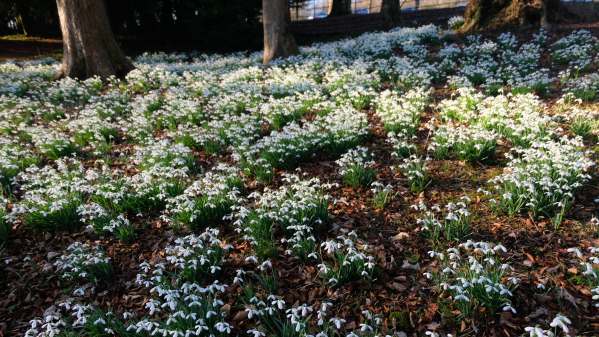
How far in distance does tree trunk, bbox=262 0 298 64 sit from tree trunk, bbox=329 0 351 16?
17.8m

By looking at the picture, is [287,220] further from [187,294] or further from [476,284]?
[476,284]

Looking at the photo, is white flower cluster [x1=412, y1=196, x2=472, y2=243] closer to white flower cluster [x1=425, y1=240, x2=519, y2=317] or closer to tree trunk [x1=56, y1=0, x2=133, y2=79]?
white flower cluster [x1=425, y1=240, x2=519, y2=317]

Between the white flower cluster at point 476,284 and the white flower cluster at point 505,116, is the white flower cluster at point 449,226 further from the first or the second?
the white flower cluster at point 505,116

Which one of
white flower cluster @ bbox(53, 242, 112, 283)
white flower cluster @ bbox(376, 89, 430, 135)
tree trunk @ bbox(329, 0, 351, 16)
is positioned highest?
tree trunk @ bbox(329, 0, 351, 16)

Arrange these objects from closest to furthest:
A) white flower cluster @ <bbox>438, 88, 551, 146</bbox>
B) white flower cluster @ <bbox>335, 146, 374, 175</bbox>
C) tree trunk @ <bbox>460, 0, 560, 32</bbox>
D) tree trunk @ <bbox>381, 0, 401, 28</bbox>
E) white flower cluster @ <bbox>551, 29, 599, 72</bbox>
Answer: white flower cluster @ <bbox>335, 146, 374, 175</bbox>, white flower cluster @ <bbox>438, 88, 551, 146</bbox>, white flower cluster @ <bbox>551, 29, 599, 72</bbox>, tree trunk @ <bbox>460, 0, 560, 32</bbox>, tree trunk @ <bbox>381, 0, 401, 28</bbox>

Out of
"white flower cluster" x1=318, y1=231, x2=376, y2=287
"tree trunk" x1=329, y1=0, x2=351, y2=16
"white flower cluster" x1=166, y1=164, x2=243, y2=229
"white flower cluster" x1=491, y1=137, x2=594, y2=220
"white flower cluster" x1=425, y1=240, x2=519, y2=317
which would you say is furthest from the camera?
"tree trunk" x1=329, y1=0, x2=351, y2=16

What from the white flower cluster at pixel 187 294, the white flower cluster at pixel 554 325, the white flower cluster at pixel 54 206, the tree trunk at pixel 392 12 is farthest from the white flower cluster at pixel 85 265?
the tree trunk at pixel 392 12

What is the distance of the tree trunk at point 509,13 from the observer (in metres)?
14.5

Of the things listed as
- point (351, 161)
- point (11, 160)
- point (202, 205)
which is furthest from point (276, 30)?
point (202, 205)

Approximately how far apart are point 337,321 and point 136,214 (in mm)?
3792

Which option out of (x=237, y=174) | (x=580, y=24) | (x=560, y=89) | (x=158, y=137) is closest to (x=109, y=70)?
(x=158, y=137)

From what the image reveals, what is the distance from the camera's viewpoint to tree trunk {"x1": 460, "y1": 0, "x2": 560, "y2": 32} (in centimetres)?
1446

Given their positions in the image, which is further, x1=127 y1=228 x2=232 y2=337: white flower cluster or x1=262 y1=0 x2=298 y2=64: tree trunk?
x1=262 y1=0 x2=298 y2=64: tree trunk

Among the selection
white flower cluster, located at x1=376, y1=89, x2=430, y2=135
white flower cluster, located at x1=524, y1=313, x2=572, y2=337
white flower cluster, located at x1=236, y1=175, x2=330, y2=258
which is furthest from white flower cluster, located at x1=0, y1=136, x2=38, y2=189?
white flower cluster, located at x1=524, y1=313, x2=572, y2=337
